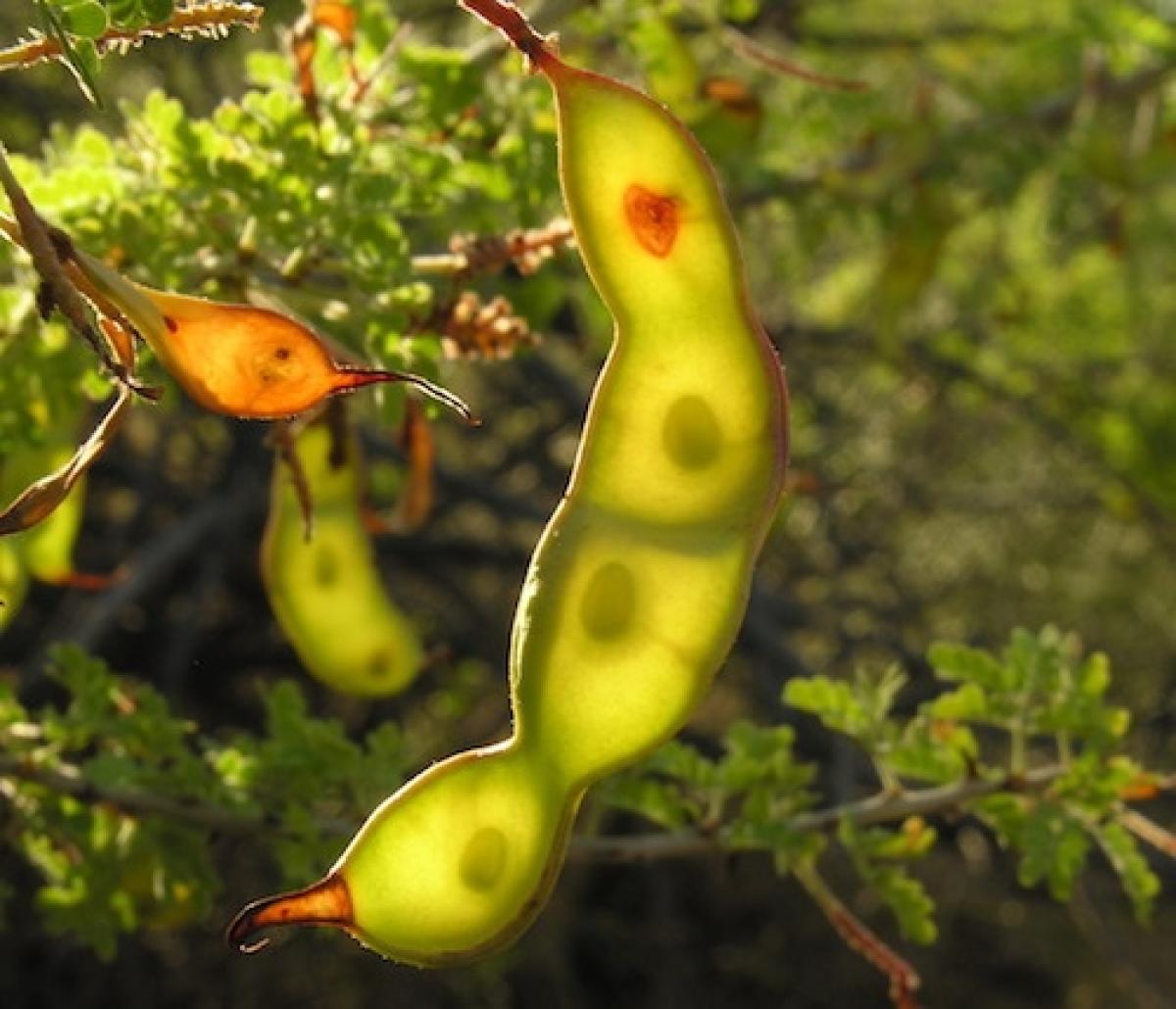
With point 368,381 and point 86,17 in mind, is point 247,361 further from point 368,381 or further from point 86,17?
point 86,17

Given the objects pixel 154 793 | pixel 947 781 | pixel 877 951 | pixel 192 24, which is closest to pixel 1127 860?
pixel 947 781

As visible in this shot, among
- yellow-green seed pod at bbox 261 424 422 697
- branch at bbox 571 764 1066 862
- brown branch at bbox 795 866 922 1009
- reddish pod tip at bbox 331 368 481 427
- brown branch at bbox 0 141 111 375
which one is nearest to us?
brown branch at bbox 0 141 111 375

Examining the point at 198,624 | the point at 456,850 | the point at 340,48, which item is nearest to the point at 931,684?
the point at 198,624

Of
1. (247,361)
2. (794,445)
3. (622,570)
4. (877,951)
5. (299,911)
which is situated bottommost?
(794,445)

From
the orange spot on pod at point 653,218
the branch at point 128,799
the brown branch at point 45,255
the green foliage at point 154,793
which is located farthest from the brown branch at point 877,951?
the brown branch at point 45,255

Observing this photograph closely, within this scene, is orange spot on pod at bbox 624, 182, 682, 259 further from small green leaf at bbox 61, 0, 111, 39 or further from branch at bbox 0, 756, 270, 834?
branch at bbox 0, 756, 270, 834

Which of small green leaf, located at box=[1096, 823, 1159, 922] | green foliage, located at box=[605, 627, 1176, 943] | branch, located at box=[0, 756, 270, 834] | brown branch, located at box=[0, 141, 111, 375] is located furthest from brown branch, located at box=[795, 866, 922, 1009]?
brown branch, located at box=[0, 141, 111, 375]

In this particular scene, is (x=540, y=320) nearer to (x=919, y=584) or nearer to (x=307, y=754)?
(x=307, y=754)
